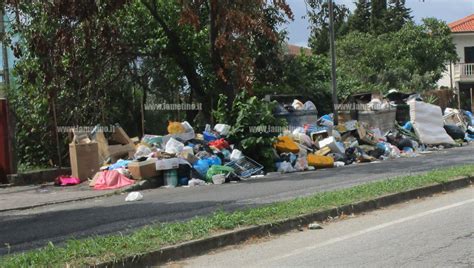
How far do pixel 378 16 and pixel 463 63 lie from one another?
66.5 feet

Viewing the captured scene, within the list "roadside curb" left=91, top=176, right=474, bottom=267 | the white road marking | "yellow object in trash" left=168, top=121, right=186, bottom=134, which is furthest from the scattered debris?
"yellow object in trash" left=168, top=121, right=186, bottom=134

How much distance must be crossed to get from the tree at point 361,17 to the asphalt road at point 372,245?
2239 inches

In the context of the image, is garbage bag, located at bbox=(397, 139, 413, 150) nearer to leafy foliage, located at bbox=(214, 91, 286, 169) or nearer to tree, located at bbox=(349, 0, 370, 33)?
leafy foliage, located at bbox=(214, 91, 286, 169)

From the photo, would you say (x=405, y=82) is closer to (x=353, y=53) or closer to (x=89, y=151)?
(x=353, y=53)

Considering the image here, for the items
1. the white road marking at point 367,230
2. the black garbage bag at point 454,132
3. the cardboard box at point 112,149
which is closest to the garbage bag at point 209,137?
the cardboard box at point 112,149

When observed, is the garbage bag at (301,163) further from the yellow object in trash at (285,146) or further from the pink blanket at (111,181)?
the pink blanket at (111,181)

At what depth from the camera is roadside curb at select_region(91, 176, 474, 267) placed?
639 cm

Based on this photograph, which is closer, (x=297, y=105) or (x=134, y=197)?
(x=134, y=197)

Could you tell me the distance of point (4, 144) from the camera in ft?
52.8

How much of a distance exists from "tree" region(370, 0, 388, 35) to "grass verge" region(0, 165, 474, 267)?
53161 millimetres

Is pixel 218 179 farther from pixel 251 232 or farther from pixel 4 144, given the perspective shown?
pixel 251 232

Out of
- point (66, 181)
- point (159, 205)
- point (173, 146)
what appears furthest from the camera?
point (173, 146)

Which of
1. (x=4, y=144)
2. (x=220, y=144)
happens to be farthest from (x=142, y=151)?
(x=4, y=144)

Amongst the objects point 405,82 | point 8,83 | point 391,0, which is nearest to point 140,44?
point 8,83
